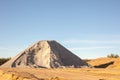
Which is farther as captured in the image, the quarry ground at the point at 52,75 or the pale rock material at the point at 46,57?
the pale rock material at the point at 46,57

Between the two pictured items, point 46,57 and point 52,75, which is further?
point 46,57

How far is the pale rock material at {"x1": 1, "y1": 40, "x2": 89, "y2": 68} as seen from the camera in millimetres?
26953

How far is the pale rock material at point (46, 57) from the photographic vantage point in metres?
27.0

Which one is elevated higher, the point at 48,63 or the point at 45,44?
the point at 45,44

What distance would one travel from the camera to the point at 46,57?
91.2 ft

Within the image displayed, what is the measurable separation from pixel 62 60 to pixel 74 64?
4.25 feet

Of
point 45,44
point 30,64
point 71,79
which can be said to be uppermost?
point 45,44

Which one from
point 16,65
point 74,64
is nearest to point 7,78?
point 16,65

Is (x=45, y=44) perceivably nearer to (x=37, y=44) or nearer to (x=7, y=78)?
(x=37, y=44)

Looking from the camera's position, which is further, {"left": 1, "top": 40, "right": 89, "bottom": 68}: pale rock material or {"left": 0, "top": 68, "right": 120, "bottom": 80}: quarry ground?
{"left": 1, "top": 40, "right": 89, "bottom": 68}: pale rock material

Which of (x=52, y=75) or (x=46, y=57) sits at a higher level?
(x=46, y=57)

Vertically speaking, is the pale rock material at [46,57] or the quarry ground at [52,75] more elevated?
the pale rock material at [46,57]

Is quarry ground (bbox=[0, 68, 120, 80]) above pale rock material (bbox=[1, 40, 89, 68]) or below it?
below

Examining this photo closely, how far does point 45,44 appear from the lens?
2952 centimetres
